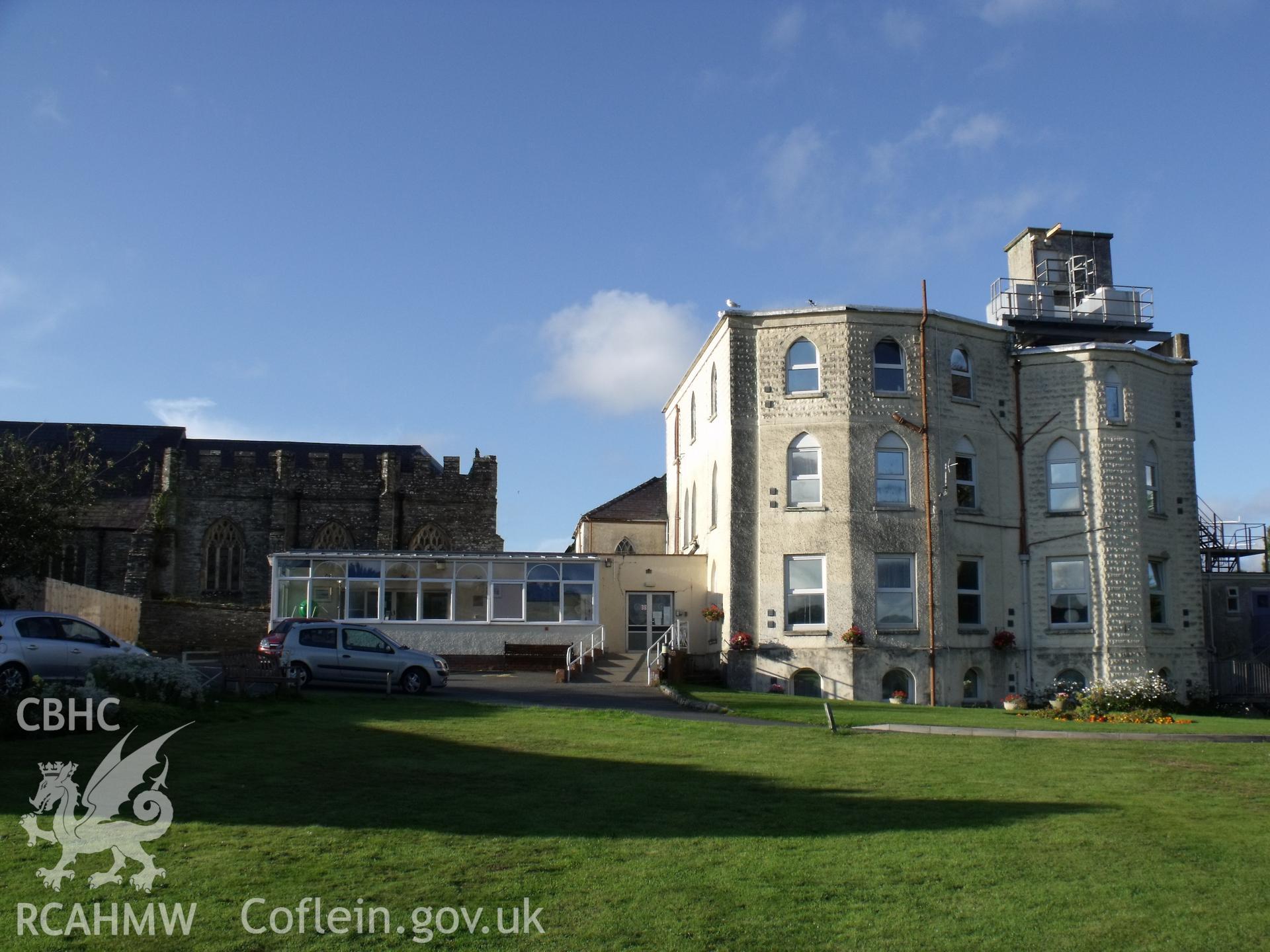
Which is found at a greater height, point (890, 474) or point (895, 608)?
point (890, 474)

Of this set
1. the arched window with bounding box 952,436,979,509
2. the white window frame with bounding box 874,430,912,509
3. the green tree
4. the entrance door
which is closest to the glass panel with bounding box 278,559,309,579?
the green tree

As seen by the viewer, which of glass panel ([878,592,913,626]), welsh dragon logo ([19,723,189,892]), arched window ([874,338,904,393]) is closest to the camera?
welsh dragon logo ([19,723,189,892])

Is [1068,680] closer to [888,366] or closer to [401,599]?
[888,366]

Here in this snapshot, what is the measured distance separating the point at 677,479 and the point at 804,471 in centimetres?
932

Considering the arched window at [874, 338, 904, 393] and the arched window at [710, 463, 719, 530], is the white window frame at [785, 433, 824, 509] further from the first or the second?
the arched window at [710, 463, 719, 530]

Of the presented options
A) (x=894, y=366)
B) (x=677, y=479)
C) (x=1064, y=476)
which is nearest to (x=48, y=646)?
(x=894, y=366)

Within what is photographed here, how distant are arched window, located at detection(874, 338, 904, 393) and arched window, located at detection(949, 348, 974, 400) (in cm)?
146

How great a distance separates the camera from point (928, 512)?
92.8 ft

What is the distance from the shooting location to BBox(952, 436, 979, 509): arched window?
1157 inches

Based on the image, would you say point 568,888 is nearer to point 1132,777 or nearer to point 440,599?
point 1132,777

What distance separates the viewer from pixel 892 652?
27.8 meters

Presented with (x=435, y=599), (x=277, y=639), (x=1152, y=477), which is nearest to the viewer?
(x=277, y=639)

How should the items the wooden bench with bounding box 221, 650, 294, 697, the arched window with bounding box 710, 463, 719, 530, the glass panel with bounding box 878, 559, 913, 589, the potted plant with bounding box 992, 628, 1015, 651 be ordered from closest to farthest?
the wooden bench with bounding box 221, 650, 294, 697, the glass panel with bounding box 878, 559, 913, 589, the potted plant with bounding box 992, 628, 1015, 651, the arched window with bounding box 710, 463, 719, 530

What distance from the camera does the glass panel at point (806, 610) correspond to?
2812 cm
